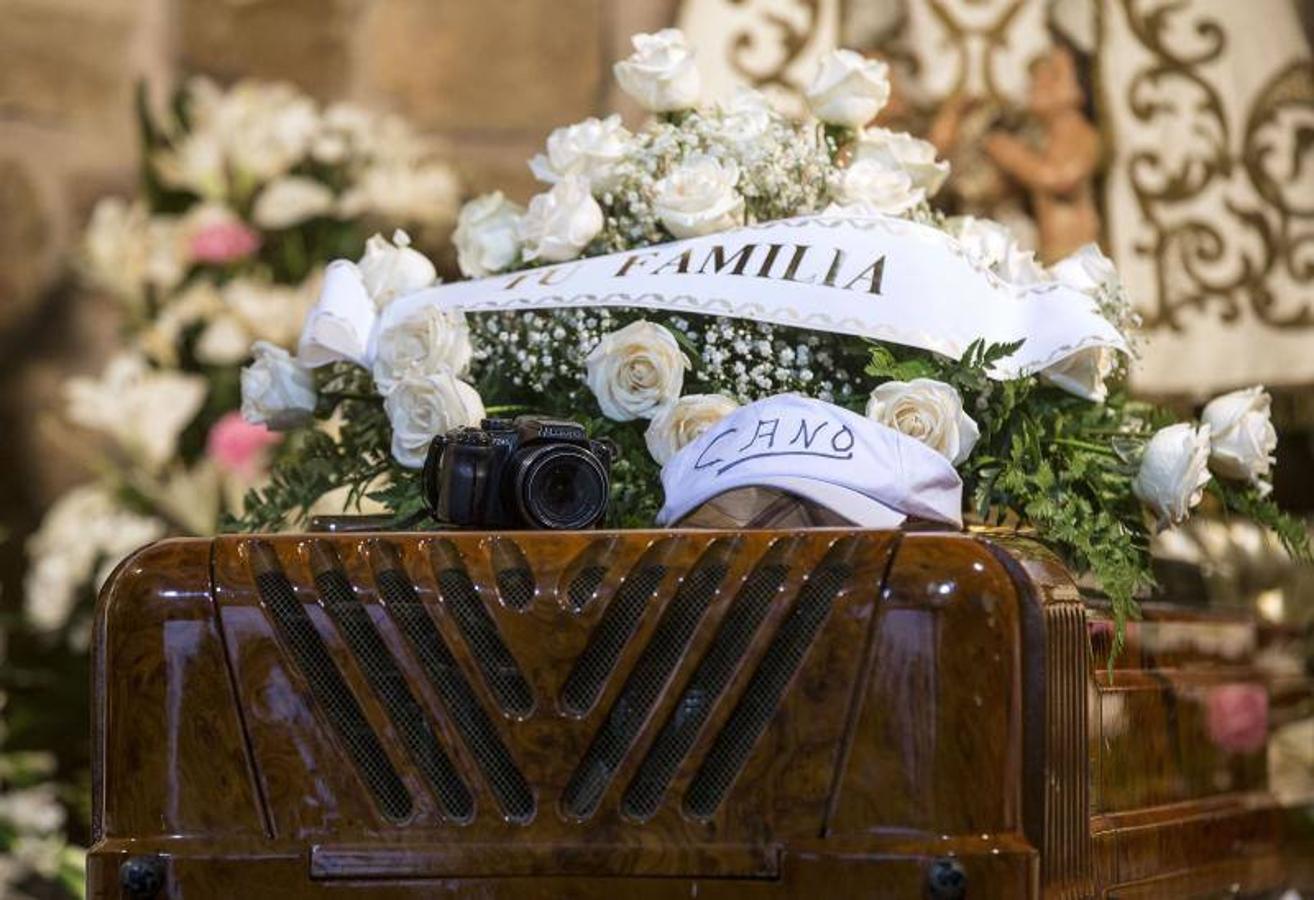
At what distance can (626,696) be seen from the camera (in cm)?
135

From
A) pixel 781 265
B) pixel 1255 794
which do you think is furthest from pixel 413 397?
pixel 1255 794

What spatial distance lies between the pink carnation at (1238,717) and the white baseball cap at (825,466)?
0.49m

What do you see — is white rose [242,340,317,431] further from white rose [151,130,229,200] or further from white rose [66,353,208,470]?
white rose [151,130,229,200]

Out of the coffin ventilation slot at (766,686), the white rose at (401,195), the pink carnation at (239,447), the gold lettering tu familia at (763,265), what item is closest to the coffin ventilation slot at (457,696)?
the coffin ventilation slot at (766,686)

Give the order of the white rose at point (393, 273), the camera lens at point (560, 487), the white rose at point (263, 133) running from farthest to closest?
the white rose at point (263, 133)
the white rose at point (393, 273)
the camera lens at point (560, 487)

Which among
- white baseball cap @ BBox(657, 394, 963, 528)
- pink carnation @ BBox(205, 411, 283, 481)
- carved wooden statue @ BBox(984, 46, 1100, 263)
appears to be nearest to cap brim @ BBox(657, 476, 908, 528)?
white baseball cap @ BBox(657, 394, 963, 528)

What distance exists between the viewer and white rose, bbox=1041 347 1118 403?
1726mm

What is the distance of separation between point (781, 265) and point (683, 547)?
1.50 ft

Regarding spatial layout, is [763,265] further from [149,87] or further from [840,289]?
[149,87]

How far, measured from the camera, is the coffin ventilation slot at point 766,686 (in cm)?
131

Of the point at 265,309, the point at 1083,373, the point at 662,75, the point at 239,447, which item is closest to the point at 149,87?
the point at 265,309

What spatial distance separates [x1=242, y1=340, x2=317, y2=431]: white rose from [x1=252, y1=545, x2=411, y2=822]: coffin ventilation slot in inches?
21.6

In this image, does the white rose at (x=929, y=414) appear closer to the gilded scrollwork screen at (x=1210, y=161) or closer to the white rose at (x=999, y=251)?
the white rose at (x=999, y=251)

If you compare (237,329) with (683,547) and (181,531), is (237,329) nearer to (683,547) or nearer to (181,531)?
(181,531)
